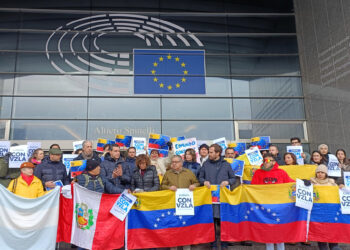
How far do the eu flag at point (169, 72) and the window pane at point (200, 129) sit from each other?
1570 millimetres

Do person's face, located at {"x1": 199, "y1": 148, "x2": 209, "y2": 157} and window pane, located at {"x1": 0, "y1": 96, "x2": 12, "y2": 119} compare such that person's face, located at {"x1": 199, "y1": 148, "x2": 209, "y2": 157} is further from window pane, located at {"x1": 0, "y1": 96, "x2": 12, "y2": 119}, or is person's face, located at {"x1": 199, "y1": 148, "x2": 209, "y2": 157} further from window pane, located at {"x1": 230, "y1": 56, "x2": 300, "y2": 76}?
window pane, located at {"x1": 0, "y1": 96, "x2": 12, "y2": 119}

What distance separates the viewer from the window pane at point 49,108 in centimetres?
1542

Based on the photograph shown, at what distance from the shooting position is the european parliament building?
15.5m

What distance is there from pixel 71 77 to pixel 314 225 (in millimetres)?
12593

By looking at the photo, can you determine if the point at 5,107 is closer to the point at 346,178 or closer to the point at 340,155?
the point at 340,155

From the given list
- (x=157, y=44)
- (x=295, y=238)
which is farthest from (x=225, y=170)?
(x=157, y=44)

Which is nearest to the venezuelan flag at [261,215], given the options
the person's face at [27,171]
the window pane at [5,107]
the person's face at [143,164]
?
the person's face at [143,164]

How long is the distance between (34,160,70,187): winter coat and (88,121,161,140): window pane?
7712mm

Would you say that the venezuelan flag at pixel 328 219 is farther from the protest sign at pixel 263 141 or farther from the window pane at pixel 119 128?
the window pane at pixel 119 128

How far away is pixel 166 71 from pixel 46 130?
607 cm

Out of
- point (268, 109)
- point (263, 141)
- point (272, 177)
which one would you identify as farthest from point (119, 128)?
point (272, 177)

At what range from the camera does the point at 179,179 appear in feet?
23.3

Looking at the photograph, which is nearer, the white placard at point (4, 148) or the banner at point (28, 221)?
the banner at point (28, 221)

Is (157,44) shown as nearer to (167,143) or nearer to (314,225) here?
(167,143)
